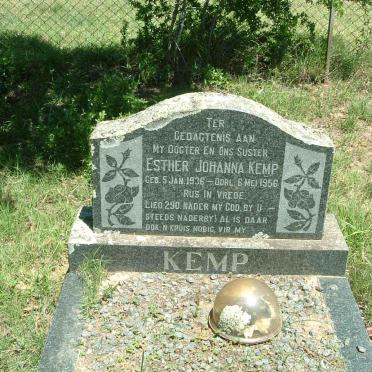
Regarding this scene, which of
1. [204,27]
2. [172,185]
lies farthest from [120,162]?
[204,27]

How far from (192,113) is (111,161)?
1.99 feet

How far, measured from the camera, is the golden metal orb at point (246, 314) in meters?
3.46

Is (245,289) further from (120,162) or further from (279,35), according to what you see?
(279,35)

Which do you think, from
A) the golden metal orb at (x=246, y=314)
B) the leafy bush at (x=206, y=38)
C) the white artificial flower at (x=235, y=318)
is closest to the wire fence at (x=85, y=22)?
the leafy bush at (x=206, y=38)

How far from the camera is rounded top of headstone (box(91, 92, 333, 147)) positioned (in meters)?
3.81

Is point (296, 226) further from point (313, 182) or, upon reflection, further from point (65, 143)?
point (65, 143)

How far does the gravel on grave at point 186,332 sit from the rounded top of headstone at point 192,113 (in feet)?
3.08

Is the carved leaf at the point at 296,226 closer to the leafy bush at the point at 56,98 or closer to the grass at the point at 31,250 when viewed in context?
the grass at the point at 31,250

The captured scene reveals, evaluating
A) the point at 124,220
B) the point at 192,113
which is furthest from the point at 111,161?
the point at 192,113

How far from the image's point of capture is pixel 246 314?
3.46 meters

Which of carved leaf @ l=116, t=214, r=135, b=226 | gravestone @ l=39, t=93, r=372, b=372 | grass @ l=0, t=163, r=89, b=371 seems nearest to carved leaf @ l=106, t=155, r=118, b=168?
gravestone @ l=39, t=93, r=372, b=372

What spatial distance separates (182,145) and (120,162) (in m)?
0.41

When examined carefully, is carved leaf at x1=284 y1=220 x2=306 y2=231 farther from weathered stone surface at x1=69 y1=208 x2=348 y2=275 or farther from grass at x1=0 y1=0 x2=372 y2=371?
grass at x1=0 y1=0 x2=372 y2=371

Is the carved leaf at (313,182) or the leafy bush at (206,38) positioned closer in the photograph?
the carved leaf at (313,182)
